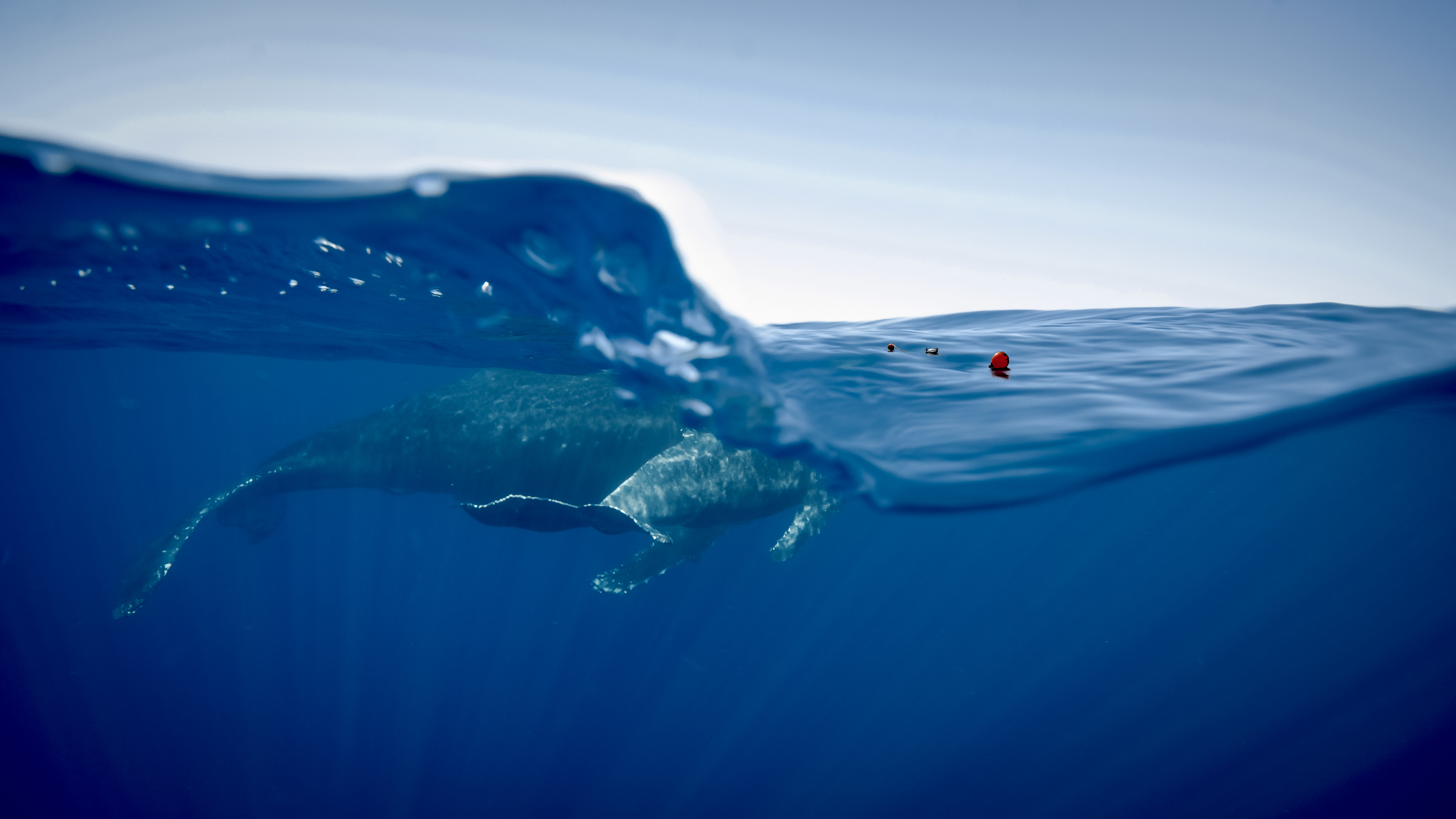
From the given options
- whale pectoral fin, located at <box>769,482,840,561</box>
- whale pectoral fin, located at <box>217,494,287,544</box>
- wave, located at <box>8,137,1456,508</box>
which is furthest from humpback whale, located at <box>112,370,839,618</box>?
whale pectoral fin, located at <box>217,494,287,544</box>

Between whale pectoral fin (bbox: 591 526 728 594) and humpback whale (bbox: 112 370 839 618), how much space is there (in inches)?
0.8

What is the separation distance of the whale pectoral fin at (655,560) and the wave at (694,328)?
2.00 m

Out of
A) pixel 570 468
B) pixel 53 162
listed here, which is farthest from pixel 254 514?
pixel 53 162

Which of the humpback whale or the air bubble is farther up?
the air bubble

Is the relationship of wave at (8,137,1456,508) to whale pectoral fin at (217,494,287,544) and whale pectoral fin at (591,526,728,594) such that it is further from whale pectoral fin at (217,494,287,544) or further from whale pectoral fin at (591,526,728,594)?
whale pectoral fin at (217,494,287,544)

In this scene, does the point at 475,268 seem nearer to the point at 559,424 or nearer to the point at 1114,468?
the point at 559,424

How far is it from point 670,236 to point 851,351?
15.9ft

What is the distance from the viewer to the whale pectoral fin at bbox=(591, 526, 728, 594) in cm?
887

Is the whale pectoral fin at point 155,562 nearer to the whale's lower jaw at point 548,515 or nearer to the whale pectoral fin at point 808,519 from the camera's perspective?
the whale's lower jaw at point 548,515

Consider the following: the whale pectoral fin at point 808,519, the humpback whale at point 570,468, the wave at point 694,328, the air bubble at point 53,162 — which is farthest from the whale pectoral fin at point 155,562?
the whale pectoral fin at point 808,519

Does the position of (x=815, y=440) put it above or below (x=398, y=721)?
above

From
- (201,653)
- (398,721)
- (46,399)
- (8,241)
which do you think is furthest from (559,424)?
(46,399)

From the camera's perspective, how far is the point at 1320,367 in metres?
8.00

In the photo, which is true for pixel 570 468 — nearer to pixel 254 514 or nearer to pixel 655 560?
pixel 655 560
